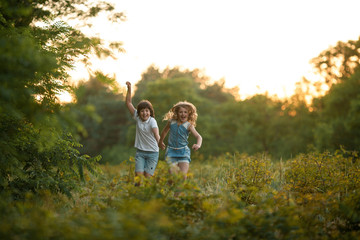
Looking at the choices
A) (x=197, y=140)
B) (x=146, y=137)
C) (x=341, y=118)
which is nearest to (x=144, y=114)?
(x=146, y=137)

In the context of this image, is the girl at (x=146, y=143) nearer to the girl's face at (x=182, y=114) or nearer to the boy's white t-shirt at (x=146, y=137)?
the boy's white t-shirt at (x=146, y=137)

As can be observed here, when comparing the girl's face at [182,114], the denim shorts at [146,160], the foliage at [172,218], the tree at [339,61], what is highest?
the tree at [339,61]

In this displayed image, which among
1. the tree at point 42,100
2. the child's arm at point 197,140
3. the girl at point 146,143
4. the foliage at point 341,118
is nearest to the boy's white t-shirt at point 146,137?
the girl at point 146,143

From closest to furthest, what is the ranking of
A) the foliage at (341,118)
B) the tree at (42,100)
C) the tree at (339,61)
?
the tree at (42,100)
the foliage at (341,118)
the tree at (339,61)

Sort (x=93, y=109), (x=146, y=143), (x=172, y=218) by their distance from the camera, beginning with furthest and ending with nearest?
1. (x=146, y=143)
2. (x=172, y=218)
3. (x=93, y=109)

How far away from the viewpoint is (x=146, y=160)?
6090 mm

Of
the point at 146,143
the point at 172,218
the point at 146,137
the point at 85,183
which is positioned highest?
the point at 146,137

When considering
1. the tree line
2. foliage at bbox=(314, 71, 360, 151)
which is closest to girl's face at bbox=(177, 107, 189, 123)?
the tree line

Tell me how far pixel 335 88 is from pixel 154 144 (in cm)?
2672

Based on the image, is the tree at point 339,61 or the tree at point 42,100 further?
the tree at point 339,61

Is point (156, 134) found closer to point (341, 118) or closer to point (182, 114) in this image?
point (182, 114)

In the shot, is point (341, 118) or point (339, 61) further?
point (339, 61)

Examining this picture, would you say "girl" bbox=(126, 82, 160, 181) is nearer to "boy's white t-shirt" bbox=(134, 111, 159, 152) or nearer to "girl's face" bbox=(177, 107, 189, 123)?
"boy's white t-shirt" bbox=(134, 111, 159, 152)

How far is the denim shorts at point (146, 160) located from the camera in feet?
19.6
